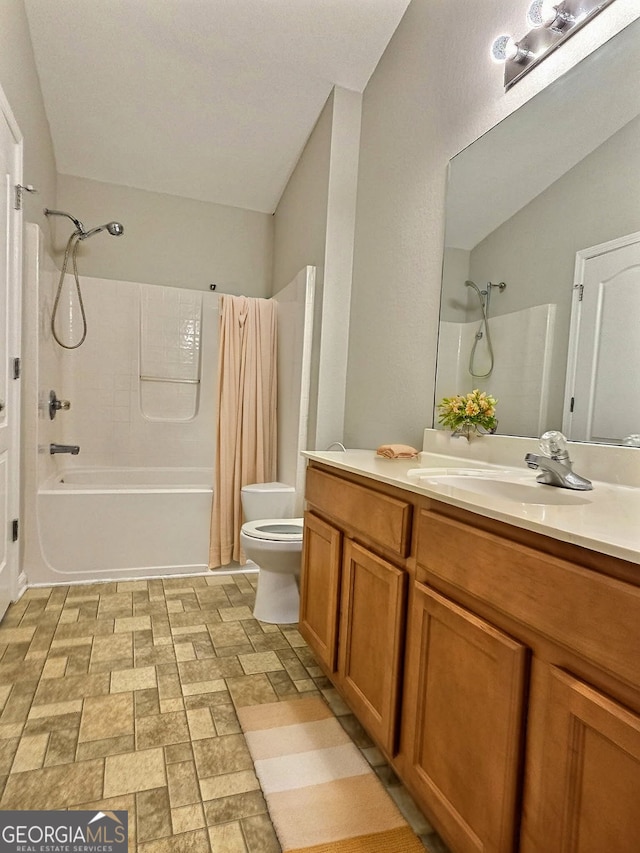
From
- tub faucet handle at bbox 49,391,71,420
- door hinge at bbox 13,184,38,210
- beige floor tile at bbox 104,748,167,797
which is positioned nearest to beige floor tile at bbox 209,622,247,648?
beige floor tile at bbox 104,748,167,797

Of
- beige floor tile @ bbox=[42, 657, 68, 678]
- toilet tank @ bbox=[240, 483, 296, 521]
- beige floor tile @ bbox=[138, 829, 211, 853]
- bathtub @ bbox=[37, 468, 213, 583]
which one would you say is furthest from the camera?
toilet tank @ bbox=[240, 483, 296, 521]

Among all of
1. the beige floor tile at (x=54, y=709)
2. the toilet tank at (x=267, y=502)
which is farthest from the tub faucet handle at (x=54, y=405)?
the beige floor tile at (x=54, y=709)

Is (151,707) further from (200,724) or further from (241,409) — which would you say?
(241,409)

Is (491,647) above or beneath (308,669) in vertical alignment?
above

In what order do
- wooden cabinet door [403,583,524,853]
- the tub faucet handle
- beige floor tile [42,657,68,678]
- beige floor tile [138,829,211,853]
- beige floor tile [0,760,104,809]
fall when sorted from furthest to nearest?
the tub faucet handle → beige floor tile [42,657,68,678] → beige floor tile [0,760,104,809] → beige floor tile [138,829,211,853] → wooden cabinet door [403,583,524,853]

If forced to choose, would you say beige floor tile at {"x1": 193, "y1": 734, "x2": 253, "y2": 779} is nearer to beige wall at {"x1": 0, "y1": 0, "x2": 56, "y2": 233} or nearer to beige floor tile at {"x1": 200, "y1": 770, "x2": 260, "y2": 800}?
beige floor tile at {"x1": 200, "y1": 770, "x2": 260, "y2": 800}

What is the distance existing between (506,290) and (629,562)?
3.92ft

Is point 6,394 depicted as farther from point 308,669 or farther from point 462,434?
point 462,434

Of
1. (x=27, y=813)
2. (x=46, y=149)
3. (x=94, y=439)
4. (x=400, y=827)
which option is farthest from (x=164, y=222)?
(x=400, y=827)

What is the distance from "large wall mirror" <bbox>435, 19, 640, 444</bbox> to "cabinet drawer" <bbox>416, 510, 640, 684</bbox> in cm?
61

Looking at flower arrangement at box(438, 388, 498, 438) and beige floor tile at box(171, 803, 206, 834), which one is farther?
flower arrangement at box(438, 388, 498, 438)

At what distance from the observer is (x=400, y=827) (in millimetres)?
1144

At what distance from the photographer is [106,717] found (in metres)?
1.51

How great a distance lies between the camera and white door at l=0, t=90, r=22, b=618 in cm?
203
